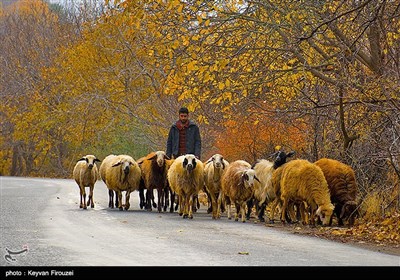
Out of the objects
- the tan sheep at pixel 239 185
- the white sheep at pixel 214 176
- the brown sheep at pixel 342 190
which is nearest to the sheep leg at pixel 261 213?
the tan sheep at pixel 239 185

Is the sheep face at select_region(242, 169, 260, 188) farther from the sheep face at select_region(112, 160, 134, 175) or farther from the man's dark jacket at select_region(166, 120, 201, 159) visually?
the sheep face at select_region(112, 160, 134, 175)

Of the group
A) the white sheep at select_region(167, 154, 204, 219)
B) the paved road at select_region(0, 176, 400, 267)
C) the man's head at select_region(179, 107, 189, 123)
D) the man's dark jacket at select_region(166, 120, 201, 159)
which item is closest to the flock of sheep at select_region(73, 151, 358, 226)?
the white sheep at select_region(167, 154, 204, 219)

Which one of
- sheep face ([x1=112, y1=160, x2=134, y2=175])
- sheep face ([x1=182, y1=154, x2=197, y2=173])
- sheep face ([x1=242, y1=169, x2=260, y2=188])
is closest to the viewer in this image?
sheep face ([x1=242, y1=169, x2=260, y2=188])

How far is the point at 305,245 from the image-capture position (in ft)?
43.3

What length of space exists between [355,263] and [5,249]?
4.75 meters

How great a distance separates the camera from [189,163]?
19.2 metres

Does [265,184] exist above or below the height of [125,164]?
below

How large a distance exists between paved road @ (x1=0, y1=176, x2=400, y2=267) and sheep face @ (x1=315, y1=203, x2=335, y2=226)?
1.34 metres

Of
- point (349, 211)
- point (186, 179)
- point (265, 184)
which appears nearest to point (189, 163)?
point (186, 179)

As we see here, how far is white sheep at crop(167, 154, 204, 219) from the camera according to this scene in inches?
760

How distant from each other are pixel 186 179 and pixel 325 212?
3556 mm

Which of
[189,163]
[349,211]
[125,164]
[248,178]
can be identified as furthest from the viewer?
[125,164]

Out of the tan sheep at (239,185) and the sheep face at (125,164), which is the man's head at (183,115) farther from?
the tan sheep at (239,185)

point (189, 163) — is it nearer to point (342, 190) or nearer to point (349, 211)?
point (342, 190)
